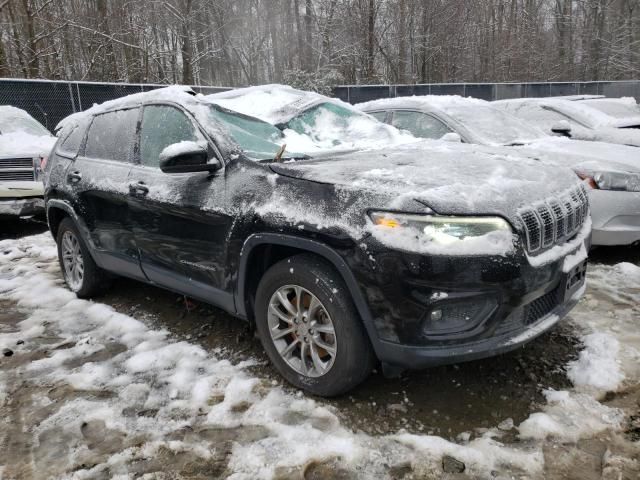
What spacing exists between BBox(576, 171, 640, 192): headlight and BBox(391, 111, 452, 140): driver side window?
5.03 ft

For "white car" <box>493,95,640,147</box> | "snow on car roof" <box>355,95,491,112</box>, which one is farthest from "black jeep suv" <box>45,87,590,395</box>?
"white car" <box>493,95,640,147</box>

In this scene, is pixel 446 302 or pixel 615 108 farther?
pixel 615 108

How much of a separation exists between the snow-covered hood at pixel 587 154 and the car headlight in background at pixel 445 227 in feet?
7.33

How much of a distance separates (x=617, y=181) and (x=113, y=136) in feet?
14.1

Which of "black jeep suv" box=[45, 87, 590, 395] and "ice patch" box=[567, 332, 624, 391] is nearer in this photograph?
"black jeep suv" box=[45, 87, 590, 395]

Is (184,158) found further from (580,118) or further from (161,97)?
(580,118)

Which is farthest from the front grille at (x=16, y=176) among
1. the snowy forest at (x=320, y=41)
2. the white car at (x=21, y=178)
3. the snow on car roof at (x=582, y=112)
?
the snowy forest at (x=320, y=41)

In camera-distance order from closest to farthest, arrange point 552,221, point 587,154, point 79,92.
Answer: point 552,221 < point 587,154 < point 79,92

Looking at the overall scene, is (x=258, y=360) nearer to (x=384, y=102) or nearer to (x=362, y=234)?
(x=362, y=234)

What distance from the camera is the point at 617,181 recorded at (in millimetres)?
4398

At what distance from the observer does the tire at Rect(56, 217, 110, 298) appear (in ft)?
14.1

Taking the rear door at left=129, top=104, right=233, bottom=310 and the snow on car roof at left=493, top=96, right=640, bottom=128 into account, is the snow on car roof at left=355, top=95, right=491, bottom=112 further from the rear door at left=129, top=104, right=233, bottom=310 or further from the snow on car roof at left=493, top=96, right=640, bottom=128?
the rear door at left=129, top=104, right=233, bottom=310

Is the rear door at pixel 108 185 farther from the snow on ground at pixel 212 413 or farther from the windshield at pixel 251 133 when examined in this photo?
the windshield at pixel 251 133

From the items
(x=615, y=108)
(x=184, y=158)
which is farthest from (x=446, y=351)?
(x=615, y=108)
